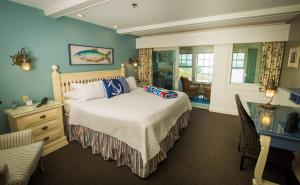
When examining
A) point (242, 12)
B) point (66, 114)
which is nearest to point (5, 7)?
point (66, 114)

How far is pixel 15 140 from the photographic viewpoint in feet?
6.06

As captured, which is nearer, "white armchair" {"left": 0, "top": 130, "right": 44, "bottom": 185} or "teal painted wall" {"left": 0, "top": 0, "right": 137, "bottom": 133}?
"white armchair" {"left": 0, "top": 130, "right": 44, "bottom": 185}

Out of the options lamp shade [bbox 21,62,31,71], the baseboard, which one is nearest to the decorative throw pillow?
lamp shade [bbox 21,62,31,71]

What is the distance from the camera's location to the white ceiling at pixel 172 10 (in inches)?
93.2

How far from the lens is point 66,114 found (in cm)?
292

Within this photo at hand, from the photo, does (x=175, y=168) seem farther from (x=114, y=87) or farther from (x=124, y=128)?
(x=114, y=87)

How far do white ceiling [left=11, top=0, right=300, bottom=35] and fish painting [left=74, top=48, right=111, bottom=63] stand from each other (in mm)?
699

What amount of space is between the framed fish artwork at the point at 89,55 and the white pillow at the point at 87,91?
64cm

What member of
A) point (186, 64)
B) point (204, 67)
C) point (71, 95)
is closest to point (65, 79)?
point (71, 95)

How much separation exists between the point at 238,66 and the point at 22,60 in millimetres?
4892

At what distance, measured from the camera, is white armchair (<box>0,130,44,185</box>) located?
1.31 m

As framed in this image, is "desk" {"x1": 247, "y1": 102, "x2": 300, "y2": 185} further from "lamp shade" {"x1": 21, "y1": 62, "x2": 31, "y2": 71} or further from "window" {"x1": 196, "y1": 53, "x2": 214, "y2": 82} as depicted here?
"window" {"x1": 196, "y1": 53, "x2": 214, "y2": 82}

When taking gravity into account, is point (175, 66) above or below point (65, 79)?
above

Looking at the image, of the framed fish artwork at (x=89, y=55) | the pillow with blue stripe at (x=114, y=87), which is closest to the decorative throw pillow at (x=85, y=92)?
the pillow with blue stripe at (x=114, y=87)
